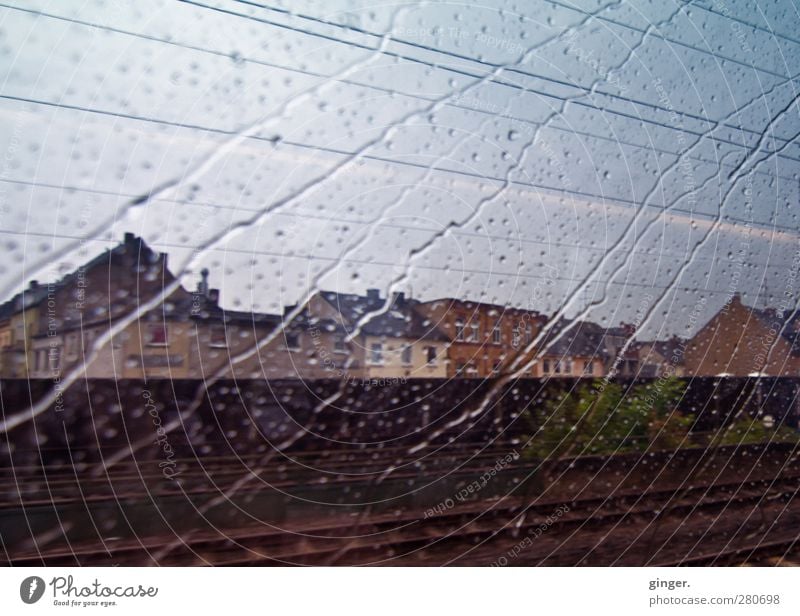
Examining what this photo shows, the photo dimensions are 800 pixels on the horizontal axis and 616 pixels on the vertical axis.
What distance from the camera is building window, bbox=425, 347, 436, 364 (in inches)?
35.1

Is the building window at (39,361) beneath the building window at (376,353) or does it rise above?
beneath

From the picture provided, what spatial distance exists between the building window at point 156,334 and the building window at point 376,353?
9.3 inches

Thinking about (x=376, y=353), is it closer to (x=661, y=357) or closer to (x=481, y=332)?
(x=481, y=332)

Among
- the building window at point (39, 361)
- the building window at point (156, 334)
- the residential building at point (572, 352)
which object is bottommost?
the building window at point (39, 361)

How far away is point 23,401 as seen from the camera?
718 mm

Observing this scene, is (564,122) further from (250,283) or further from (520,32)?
(250,283)

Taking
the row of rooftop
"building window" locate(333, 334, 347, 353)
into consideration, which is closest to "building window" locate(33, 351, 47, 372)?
the row of rooftop

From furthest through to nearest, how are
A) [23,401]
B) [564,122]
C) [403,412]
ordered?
[564,122] → [403,412] → [23,401]

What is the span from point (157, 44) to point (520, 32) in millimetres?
486

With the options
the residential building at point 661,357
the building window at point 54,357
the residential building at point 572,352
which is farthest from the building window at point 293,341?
the residential building at point 661,357

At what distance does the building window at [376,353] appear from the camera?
0.86 m

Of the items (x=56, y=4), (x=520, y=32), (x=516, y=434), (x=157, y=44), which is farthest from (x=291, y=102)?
(x=516, y=434)

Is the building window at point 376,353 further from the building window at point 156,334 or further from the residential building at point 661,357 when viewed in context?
the residential building at point 661,357

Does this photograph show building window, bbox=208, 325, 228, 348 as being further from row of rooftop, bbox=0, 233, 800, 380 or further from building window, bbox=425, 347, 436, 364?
building window, bbox=425, 347, 436, 364
